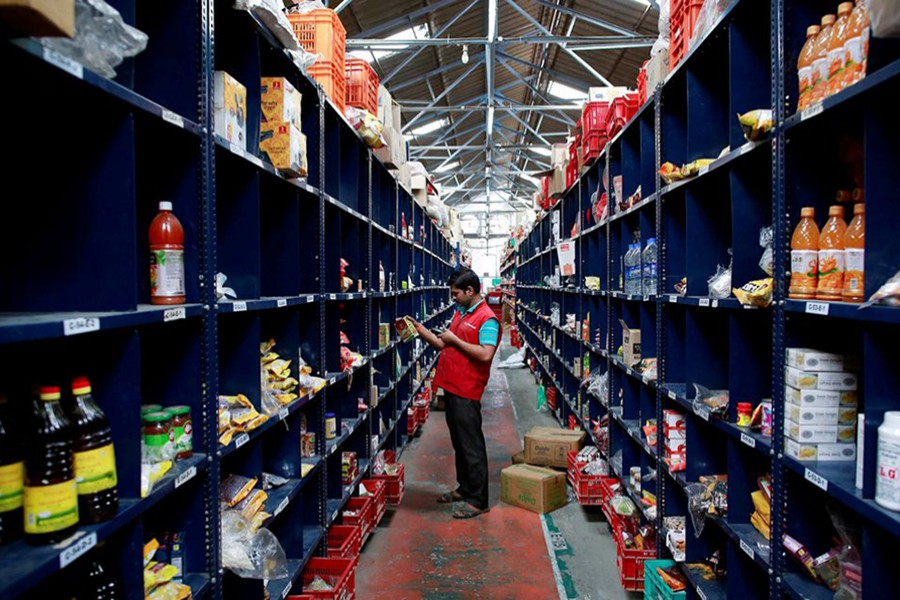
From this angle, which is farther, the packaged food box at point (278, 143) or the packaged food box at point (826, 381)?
the packaged food box at point (278, 143)

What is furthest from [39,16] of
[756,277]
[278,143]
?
[756,277]

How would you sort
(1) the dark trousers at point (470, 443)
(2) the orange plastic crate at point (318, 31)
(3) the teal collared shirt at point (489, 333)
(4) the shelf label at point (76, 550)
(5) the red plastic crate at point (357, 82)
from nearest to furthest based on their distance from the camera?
(4) the shelf label at point (76, 550)
(2) the orange plastic crate at point (318, 31)
(5) the red plastic crate at point (357, 82)
(3) the teal collared shirt at point (489, 333)
(1) the dark trousers at point (470, 443)

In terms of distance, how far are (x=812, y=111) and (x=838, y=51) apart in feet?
0.63

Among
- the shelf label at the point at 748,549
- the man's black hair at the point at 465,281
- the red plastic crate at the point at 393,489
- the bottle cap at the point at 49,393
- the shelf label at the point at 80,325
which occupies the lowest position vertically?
the red plastic crate at the point at 393,489

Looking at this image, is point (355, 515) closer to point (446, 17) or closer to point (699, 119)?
point (699, 119)

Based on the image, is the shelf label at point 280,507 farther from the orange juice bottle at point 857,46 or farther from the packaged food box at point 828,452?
the orange juice bottle at point 857,46

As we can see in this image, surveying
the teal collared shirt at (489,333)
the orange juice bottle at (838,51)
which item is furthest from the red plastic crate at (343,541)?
the orange juice bottle at (838,51)

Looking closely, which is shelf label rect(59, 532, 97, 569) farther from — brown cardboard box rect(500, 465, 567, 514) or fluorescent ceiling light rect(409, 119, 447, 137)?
fluorescent ceiling light rect(409, 119, 447, 137)

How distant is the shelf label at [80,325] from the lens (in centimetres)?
134

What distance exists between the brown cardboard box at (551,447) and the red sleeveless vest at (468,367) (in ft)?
4.08

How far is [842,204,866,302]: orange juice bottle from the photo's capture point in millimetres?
1770

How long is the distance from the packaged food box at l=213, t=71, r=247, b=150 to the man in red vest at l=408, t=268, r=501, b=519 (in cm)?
281

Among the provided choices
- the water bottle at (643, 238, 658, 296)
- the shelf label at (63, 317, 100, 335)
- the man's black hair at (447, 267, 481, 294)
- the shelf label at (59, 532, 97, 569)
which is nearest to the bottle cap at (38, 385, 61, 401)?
the shelf label at (63, 317, 100, 335)

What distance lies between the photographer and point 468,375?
5113 millimetres
